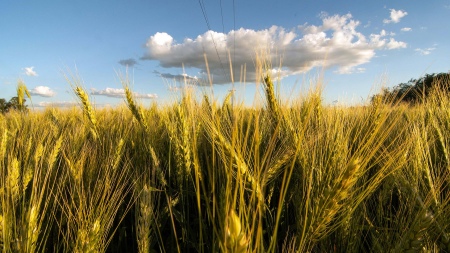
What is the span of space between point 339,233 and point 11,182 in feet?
4.18

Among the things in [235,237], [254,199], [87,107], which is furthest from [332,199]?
[87,107]

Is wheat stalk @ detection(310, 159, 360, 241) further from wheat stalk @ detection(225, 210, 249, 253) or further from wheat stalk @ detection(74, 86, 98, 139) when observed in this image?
wheat stalk @ detection(74, 86, 98, 139)

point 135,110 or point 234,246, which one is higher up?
point 135,110

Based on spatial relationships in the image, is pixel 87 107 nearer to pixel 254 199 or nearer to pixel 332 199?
pixel 254 199

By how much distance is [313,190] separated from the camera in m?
1.03

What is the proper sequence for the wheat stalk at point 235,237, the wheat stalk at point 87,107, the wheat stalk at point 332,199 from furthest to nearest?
1. the wheat stalk at point 87,107
2. the wheat stalk at point 332,199
3. the wheat stalk at point 235,237

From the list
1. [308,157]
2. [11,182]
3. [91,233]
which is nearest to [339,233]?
[308,157]

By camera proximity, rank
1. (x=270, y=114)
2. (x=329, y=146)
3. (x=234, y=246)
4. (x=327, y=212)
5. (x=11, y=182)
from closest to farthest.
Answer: (x=234, y=246) → (x=327, y=212) → (x=11, y=182) → (x=329, y=146) → (x=270, y=114)

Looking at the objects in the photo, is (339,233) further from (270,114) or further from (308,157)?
(270,114)

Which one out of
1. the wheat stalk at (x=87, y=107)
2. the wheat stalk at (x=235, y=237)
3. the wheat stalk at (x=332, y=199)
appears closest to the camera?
the wheat stalk at (x=235, y=237)

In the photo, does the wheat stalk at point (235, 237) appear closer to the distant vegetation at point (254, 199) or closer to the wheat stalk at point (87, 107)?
the distant vegetation at point (254, 199)

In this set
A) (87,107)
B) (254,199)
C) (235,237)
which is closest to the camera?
(235,237)

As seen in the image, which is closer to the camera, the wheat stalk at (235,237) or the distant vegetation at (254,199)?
the wheat stalk at (235,237)

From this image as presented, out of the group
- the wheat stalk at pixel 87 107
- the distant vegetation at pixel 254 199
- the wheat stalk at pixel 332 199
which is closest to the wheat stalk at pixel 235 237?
the distant vegetation at pixel 254 199
